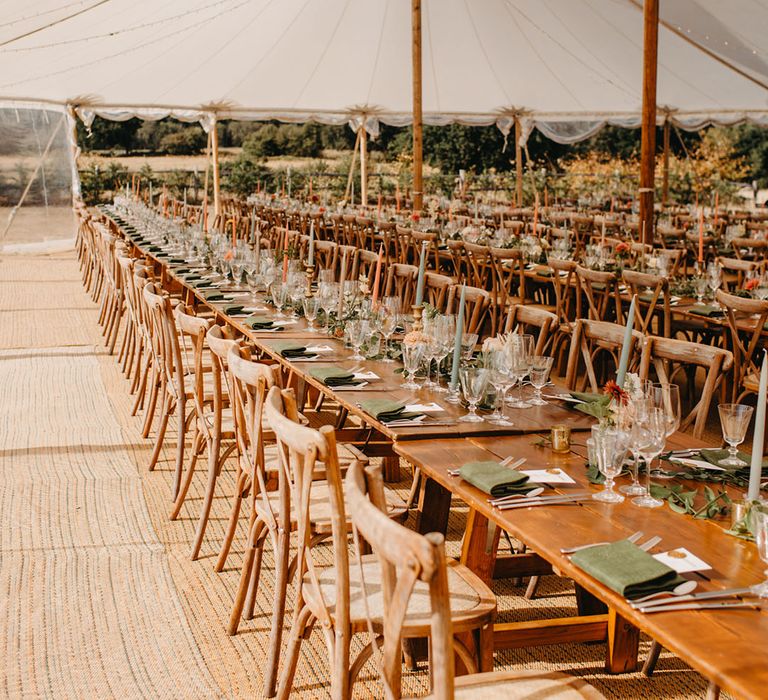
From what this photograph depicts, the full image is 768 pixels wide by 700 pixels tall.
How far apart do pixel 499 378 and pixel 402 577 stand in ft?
5.41

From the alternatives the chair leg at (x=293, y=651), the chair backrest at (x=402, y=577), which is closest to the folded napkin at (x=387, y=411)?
the chair leg at (x=293, y=651)

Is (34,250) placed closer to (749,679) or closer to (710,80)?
(710,80)

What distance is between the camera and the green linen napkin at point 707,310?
566cm

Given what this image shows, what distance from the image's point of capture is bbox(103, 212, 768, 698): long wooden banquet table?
1.68 metres

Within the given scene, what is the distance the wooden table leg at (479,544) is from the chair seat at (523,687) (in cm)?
70

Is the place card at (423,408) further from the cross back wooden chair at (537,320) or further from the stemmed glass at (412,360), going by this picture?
the cross back wooden chair at (537,320)

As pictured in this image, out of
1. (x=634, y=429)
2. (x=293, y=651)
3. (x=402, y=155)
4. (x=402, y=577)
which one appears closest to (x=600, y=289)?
(x=634, y=429)

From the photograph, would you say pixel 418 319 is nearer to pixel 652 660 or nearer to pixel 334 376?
pixel 334 376

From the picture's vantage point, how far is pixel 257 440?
10.0ft

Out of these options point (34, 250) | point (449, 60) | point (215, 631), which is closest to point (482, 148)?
point (449, 60)

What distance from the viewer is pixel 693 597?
1847mm

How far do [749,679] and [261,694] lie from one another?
1.84m

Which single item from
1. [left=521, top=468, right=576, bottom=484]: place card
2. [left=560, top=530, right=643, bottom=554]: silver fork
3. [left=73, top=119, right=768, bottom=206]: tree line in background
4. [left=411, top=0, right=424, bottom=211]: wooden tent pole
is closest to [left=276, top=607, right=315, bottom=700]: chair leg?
[left=521, top=468, right=576, bottom=484]: place card

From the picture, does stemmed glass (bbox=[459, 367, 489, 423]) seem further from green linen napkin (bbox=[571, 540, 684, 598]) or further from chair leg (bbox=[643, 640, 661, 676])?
green linen napkin (bbox=[571, 540, 684, 598])
